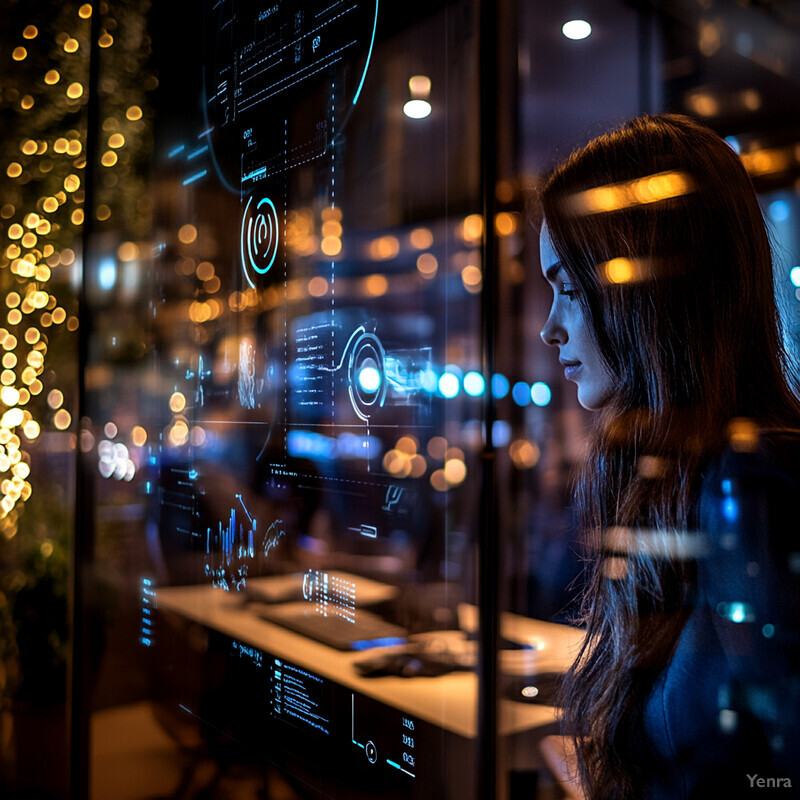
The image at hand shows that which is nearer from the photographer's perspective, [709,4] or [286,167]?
[709,4]

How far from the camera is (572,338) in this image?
3.29 feet

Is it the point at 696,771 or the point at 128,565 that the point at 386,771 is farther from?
the point at 128,565

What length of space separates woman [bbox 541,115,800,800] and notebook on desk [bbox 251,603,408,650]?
0.39m

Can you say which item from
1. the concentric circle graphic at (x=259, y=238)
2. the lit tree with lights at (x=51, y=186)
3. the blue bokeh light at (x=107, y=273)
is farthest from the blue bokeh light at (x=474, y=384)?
the blue bokeh light at (x=107, y=273)

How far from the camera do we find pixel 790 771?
0.78 metres

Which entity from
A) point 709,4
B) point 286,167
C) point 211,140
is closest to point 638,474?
point 709,4

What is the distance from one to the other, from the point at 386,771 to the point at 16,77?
2.72m

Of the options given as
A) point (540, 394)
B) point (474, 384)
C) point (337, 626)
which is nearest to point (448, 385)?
point (474, 384)

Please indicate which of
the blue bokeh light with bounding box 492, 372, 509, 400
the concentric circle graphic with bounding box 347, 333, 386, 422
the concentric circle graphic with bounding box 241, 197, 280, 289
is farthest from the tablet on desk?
the concentric circle graphic with bounding box 241, 197, 280, 289

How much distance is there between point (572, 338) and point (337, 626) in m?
0.76

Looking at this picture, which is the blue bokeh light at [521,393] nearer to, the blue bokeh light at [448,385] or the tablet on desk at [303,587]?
the blue bokeh light at [448,385]

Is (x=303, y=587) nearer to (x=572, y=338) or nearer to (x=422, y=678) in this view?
(x=422, y=678)

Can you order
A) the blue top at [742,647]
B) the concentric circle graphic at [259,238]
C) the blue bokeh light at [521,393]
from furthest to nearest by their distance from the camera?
the concentric circle graphic at [259,238], the blue bokeh light at [521,393], the blue top at [742,647]

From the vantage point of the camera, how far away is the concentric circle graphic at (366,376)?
1320 mm
